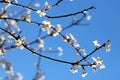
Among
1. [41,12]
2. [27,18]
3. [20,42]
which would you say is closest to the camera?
[20,42]

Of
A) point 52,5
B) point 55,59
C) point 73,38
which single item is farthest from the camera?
point 73,38

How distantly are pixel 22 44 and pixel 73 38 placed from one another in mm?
1689

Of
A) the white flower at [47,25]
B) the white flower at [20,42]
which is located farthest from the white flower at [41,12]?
the white flower at [20,42]

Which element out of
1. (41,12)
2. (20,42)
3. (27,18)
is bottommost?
(20,42)

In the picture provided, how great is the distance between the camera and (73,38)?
21.6 ft

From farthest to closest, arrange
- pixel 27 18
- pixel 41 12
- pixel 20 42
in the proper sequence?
pixel 41 12, pixel 27 18, pixel 20 42

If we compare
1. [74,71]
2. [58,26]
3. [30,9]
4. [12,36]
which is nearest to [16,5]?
[30,9]

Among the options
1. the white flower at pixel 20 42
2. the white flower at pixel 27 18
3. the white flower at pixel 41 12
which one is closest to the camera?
the white flower at pixel 20 42

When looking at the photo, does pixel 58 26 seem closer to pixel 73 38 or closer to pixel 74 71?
pixel 73 38

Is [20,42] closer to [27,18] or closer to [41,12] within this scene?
[27,18]

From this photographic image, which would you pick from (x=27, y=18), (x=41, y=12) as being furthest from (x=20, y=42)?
(x=41, y=12)

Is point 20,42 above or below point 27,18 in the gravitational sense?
below

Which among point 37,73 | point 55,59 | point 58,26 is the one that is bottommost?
point 37,73

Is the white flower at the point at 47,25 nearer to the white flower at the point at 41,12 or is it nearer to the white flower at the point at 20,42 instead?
the white flower at the point at 41,12
